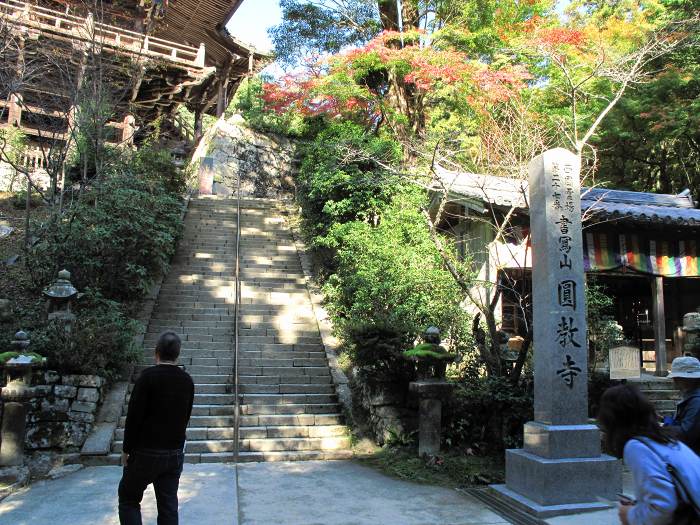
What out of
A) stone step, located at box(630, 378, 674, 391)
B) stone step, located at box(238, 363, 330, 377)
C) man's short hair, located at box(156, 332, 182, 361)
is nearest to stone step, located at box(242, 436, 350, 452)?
stone step, located at box(238, 363, 330, 377)

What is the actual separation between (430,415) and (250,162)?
61.9 feet

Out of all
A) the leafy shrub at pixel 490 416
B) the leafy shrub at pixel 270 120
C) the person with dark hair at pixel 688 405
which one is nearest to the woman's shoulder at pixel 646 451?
the person with dark hair at pixel 688 405

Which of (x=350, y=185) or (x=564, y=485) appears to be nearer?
(x=564, y=485)

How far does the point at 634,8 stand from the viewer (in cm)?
1722

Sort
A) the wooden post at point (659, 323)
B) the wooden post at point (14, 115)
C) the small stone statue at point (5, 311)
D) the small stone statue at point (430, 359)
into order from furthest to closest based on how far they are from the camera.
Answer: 1. the wooden post at point (14, 115)
2. the wooden post at point (659, 323)
3. the small stone statue at point (5, 311)
4. the small stone statue at point (430, 359)

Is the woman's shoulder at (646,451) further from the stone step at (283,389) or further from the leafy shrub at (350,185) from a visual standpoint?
the leafy shrub at (350,185)

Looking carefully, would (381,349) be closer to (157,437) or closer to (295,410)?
(295,410)

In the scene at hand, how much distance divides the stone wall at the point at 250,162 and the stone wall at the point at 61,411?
635 inches

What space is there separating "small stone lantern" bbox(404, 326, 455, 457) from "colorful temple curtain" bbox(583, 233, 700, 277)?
5.56 metres

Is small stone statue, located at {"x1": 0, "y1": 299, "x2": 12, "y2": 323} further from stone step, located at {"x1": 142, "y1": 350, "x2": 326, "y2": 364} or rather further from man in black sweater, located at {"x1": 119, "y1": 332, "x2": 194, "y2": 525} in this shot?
man in black sweater, located at {"x1": 119, "y1": 332, "x2": 194, "y2": 525}

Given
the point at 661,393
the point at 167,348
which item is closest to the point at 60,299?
the point at 167,348

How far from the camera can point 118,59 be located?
1529cm

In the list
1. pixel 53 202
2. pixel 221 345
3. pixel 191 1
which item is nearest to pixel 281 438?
pixel 221 345

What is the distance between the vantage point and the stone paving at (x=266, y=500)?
4.96 meters
